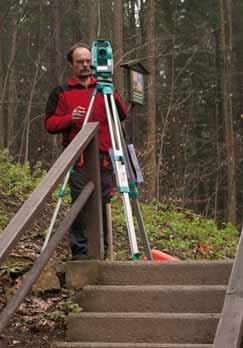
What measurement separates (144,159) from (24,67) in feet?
26.7

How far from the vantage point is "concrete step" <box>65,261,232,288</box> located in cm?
488

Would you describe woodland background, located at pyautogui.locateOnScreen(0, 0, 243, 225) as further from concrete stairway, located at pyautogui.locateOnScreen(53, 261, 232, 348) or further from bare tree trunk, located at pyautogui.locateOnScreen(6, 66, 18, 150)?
concrete stairway, located at pyautogui.locateOnScreen(53, 261, 232, 348)

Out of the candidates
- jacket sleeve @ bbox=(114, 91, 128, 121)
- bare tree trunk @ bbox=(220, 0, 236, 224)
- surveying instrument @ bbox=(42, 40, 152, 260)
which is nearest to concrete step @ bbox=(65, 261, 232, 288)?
surveying instrument @ bbox=(42, 40, 152, 260)

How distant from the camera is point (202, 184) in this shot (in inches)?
1012

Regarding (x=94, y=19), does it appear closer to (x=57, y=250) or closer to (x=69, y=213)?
(x=57, y=250)

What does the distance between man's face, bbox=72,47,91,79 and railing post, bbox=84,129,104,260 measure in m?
0.84

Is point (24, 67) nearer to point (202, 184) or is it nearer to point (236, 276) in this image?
point (202, 184)

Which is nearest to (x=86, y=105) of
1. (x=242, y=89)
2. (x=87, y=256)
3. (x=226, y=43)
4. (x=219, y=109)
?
(x=87, y=256)

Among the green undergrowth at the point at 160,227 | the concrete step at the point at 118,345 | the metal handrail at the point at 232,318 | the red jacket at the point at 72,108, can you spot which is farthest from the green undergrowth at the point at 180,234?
the metal handrail at the point at 232,318

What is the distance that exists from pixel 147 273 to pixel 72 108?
5.14 feet

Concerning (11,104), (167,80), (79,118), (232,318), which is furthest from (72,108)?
(167,80)

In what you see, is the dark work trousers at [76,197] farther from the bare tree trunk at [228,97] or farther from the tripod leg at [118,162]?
the bare tree trunk at [228,97]

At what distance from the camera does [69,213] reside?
Answer: 480 cm

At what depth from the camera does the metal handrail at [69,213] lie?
3.63 metres
